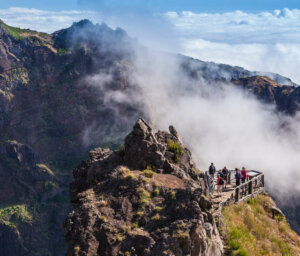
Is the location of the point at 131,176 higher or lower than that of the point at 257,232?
higher

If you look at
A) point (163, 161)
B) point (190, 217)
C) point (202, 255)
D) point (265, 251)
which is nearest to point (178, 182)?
point (163, 161)

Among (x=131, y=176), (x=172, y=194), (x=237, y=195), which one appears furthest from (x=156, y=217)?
(x=237, y=195)

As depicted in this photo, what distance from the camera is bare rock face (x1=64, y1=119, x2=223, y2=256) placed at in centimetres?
1709

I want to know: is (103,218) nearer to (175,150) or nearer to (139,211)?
(139,211)

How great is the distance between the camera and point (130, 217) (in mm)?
19000

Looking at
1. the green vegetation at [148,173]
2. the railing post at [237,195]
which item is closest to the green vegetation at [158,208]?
the green vegetation at [148,173]

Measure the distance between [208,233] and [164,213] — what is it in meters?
2.42

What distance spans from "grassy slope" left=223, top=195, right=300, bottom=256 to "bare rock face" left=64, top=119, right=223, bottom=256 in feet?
10.8

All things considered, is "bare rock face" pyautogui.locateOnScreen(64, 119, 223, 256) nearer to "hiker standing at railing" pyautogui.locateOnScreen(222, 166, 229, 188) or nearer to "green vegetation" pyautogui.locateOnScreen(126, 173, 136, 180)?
"green vegetation" pyautogui.locateOnScreen(126, 173, 136, 180)

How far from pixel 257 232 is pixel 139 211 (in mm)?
11591

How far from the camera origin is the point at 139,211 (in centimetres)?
1922

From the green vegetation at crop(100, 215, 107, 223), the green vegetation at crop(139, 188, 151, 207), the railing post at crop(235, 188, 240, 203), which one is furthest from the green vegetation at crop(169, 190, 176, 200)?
the railing post at crop(235, 188, 240, 203)

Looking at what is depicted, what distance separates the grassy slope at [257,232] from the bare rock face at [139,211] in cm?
329

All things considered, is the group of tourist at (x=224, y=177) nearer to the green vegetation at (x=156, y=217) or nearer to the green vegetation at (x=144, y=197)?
the green vegetation at (x=144, y=197)
